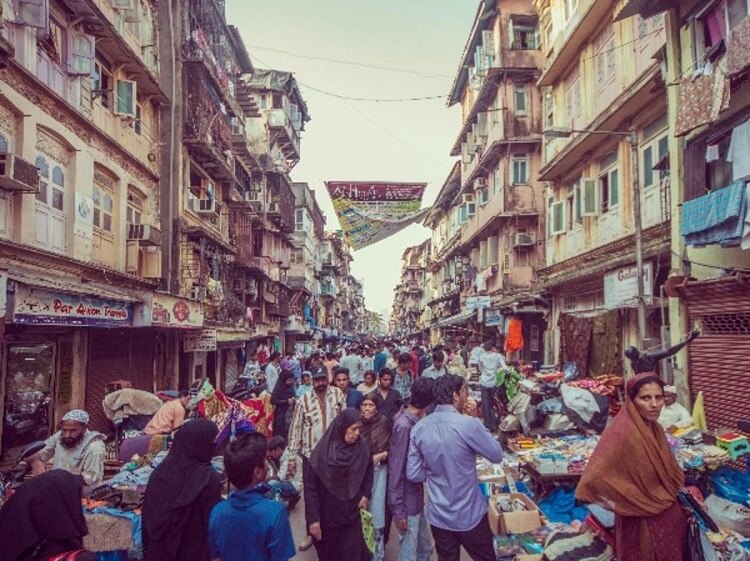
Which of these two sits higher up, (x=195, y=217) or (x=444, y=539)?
(x=195, y=217)

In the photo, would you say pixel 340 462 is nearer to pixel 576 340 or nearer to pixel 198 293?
pixel 576 340

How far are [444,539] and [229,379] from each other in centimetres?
2311

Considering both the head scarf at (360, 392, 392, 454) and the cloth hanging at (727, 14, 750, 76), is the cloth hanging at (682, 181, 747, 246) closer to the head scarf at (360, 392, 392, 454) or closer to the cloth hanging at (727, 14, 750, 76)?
the cloth hanging at (727, 14, 750, 76)

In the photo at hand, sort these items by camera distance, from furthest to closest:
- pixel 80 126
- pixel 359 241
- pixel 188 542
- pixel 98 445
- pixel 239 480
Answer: pixel 359 241 < pixel 80 126 < pixel 98 445 < pixel 188 542 < pixel 239 480

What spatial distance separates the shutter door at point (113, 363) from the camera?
13430 mm

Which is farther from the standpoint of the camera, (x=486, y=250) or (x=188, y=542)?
(x=486, y=250)

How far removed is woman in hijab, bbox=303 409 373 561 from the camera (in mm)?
4586

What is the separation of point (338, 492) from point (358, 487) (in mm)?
154

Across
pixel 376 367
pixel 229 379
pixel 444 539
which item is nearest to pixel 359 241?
pixel 376 367

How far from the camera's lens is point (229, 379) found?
87.2ft

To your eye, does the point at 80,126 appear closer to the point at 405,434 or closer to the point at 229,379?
the point at 405,434

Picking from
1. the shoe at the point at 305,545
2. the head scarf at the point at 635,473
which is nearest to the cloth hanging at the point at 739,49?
the head scarf at the point at 635,473

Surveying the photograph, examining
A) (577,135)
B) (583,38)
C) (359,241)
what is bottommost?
(359,241)

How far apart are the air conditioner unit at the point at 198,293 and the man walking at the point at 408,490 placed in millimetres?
14614
